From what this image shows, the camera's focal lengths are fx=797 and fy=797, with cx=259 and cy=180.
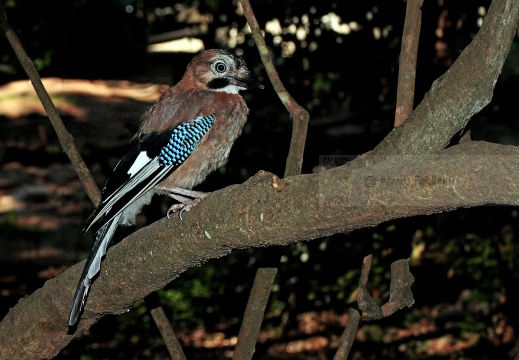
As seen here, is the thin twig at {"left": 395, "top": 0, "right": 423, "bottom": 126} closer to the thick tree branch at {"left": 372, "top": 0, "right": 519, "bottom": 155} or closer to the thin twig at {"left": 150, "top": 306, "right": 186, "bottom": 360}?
the thick tree branch at {"left": 372, "top": 0, "right": 519, "bottom": 155}

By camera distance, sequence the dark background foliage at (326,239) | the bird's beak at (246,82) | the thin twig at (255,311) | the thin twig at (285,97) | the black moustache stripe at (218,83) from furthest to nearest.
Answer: the dark background foliage at (326,239), the black moustache stripe at (218,83), the bird's beak at (246,82), the thin twig at (255,311), the thin twig at (285,97)

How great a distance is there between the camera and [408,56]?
3.14m

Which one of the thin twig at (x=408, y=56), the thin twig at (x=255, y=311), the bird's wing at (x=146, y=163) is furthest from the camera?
the bird's wing at (x=146, y=163)

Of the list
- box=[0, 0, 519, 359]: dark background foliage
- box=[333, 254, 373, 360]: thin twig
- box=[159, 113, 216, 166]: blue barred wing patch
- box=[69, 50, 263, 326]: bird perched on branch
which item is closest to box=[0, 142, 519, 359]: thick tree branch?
box=[69, 50, 263, 326]: bird perched on branch

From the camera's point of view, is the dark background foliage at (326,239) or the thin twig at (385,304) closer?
the thin twig at (385,304)

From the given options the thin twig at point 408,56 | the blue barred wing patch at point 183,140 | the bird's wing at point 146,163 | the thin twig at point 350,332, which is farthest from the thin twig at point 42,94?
the thin twig at point 408,56

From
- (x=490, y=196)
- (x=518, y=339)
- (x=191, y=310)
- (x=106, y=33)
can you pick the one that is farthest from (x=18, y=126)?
(x=490, y=196)

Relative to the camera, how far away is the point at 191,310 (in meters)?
6.39

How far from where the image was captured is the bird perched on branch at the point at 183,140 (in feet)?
12.6

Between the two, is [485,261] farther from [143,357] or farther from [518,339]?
[143,357]

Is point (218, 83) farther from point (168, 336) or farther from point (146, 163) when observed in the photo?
point (168, 336)

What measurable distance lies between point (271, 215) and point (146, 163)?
Result: 1619 millimetres

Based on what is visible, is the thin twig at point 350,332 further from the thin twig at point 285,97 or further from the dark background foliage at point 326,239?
the thin twig at point 285,97

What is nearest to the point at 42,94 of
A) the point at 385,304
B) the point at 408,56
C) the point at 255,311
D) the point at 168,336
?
the point at 168,336
